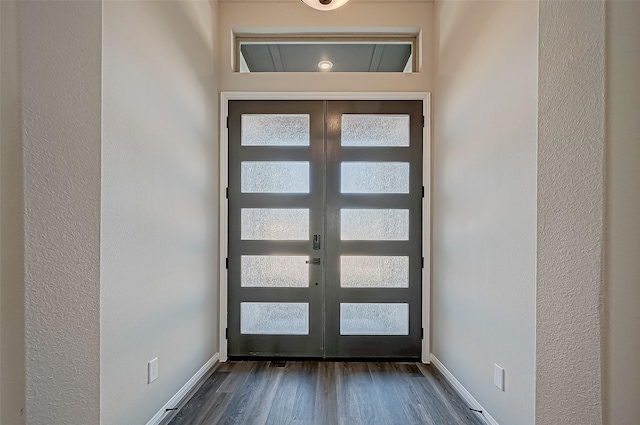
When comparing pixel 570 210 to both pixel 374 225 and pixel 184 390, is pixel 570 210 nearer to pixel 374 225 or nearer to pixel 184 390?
pixel 374 225

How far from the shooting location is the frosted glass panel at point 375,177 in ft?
10.6

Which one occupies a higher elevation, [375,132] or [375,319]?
[375,132]

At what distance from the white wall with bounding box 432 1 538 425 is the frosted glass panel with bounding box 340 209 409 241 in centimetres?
33

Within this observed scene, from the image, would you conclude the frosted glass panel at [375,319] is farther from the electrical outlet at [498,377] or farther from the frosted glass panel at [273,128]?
the frosted glass panel at [273,128]

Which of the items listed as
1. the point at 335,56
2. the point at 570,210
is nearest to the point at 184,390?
the point at 570,210

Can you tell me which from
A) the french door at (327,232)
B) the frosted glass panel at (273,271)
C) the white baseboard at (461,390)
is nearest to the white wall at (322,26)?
the french door at (327,232)

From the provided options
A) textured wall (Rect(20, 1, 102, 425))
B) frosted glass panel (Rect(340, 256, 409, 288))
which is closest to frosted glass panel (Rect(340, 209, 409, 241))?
frosted glass panel (Rect(340, 256, 409, 288))

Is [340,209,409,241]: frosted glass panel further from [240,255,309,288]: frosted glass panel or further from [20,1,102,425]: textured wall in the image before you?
[20,1,102,425]: textured wall

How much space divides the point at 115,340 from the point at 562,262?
6.33 feet

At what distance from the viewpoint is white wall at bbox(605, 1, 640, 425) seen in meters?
0.99

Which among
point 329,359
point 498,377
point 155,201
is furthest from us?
point 329,359

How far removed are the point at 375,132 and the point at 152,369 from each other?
8.39ft

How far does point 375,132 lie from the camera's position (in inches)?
128

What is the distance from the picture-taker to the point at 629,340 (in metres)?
0.99
